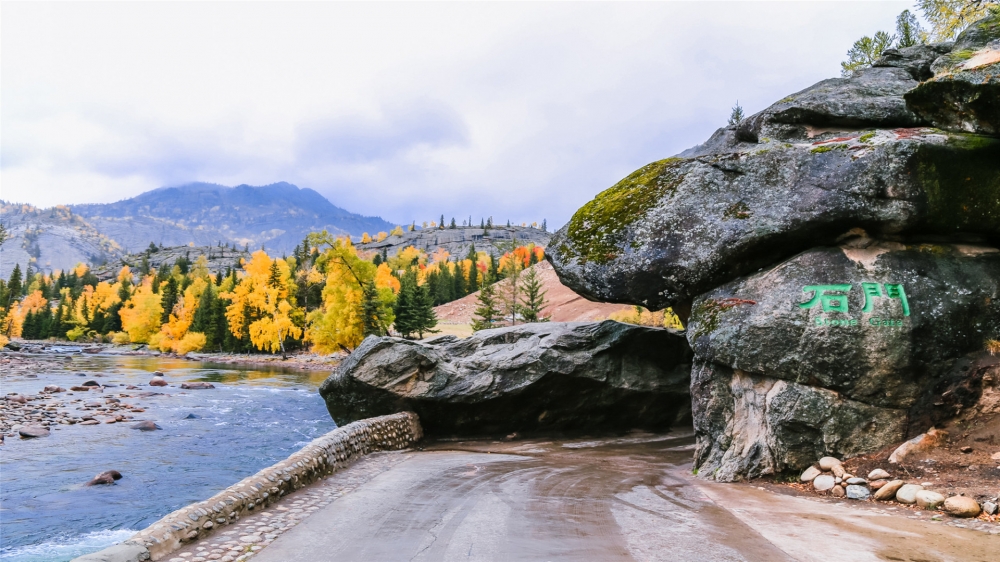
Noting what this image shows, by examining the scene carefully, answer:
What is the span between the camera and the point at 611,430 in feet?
65.2

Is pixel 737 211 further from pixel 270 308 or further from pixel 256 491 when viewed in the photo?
pixel 270 308

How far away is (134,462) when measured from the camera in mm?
16656

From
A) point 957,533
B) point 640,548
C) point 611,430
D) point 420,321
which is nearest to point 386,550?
point 640,548

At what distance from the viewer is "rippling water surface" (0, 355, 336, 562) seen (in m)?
11.2

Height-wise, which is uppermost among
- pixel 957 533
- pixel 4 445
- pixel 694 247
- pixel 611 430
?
A: pixel 694 247

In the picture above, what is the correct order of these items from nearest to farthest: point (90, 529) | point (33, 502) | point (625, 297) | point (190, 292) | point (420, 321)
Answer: point (90, 529)
point (33, 502)
point (625, 297)
point (420, 321)
point (190, 292)

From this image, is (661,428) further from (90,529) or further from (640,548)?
(90,529)

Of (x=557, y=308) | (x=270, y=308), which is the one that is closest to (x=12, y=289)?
(x=270, y=308)

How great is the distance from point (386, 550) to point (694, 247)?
9018 mm

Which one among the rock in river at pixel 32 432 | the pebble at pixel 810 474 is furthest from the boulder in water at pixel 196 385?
the pebble at pixel 810 474

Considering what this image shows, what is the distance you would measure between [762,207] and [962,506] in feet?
21.2

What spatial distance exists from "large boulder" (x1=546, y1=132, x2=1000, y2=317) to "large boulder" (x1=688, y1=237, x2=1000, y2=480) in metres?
0.68

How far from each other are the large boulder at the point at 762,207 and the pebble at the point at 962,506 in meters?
5.49

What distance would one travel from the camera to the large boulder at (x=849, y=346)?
10.6 m
